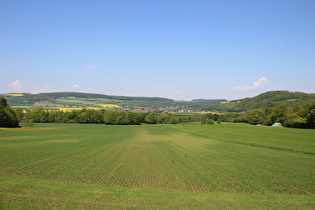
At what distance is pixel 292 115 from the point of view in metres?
86.1

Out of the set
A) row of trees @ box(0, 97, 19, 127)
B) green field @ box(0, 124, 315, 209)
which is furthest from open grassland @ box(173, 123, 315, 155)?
row of trees @ box(0, 97, 19, 127)

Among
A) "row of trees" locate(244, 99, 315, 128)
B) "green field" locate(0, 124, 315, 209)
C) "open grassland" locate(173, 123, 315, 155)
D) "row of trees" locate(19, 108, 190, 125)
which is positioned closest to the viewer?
"green field" locate(0, 124, 315, 209)

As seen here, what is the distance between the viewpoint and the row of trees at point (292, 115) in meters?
80.1

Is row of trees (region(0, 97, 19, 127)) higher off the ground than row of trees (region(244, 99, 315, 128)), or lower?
lower

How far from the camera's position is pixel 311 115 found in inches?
3110

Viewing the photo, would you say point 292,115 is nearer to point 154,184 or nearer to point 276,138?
point 276,138

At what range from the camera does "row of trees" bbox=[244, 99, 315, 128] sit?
80062mm

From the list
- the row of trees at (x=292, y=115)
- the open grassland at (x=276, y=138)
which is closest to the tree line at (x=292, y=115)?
the row of trees at (x=292, y=115)

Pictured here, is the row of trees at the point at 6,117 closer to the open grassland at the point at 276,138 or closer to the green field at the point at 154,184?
the green field at the point at 154,184

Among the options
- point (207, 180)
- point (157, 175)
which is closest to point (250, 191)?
point (207, 180)

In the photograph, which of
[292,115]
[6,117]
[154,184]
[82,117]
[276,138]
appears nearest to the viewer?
[154,184]

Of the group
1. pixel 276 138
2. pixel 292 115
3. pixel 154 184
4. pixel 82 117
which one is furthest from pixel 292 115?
pixel 82 117

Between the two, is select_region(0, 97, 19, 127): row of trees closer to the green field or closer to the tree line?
the green field

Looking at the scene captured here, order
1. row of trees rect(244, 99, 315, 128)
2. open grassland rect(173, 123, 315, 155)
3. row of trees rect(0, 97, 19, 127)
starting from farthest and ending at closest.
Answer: row of trees rect(244, 99, 315, 128) < row of trees rect(0, 97, 19, 127) < open grassland rect(173, 123, 315, 155)
